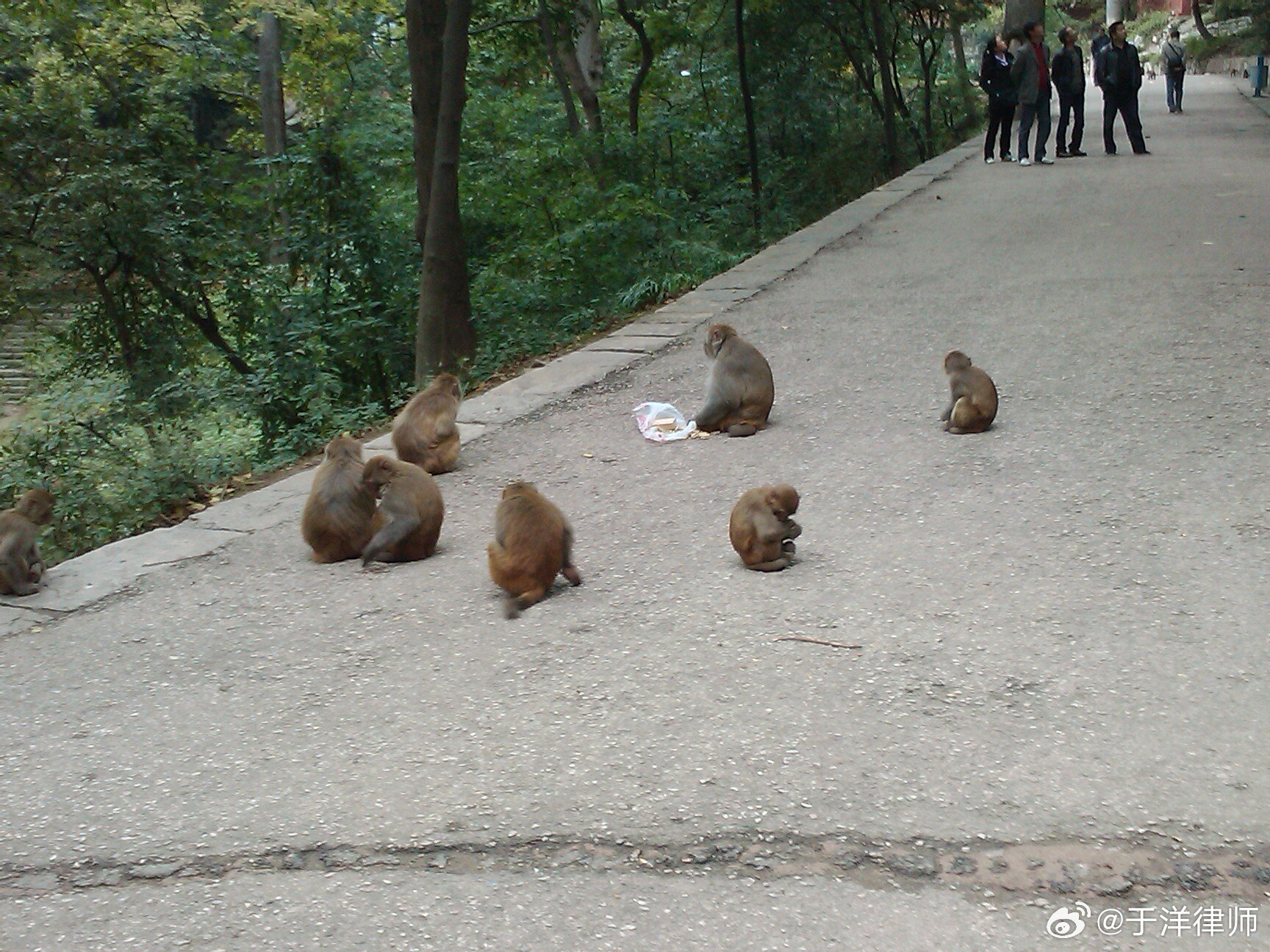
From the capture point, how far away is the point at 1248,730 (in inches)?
151

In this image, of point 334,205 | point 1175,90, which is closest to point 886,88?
point 1175,90

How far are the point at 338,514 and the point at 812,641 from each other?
235cm

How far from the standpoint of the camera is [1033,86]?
17594 mm

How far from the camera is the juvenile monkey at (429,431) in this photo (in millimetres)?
6934

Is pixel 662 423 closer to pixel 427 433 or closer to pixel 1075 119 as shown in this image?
pixel 427 433

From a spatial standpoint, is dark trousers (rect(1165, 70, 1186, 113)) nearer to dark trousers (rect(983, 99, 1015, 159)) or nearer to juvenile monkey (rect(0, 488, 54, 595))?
dark trousers (rect(983, 99, 1015, 159))

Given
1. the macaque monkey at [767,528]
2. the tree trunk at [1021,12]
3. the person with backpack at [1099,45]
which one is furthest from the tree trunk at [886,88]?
the macaque monkey at [767,528]

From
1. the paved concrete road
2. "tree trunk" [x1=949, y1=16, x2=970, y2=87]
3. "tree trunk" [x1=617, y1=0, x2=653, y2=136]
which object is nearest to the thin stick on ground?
the paved concrete road

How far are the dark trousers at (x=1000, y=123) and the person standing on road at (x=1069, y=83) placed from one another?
2.35 feet

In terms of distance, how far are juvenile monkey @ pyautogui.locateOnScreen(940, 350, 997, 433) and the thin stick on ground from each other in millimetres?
2714

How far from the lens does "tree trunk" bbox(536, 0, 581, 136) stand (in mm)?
18438

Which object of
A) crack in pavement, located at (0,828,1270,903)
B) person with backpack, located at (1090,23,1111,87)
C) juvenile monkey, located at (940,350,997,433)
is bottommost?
crack in pavement, located at (0,828,1270,903)

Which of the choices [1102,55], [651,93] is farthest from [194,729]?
[651,93]

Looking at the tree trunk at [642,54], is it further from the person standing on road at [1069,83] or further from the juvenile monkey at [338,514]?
the juvenile monkey at [338,514]
